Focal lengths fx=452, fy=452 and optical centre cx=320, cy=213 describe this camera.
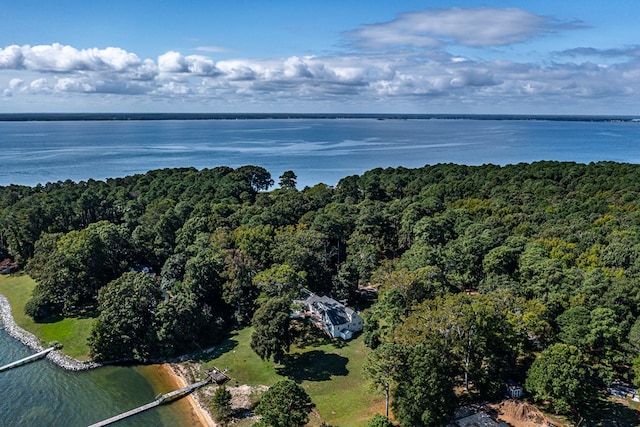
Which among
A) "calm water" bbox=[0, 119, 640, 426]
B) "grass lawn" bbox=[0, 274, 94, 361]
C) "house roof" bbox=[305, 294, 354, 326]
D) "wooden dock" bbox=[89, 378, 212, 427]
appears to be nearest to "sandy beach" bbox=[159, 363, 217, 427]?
"wooden dock" bbox=[89, 378, 212, 427]

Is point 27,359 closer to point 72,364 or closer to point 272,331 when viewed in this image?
point 72,364

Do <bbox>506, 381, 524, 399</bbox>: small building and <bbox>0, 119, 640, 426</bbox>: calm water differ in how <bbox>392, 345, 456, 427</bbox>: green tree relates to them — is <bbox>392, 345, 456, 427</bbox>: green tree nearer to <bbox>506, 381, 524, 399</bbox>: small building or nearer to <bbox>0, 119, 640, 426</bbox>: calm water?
<bbox>506, 381, 524, 399</bbox>: small building

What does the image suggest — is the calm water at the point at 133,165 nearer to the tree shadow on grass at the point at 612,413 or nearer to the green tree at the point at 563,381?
the green tree at the point at 563,381

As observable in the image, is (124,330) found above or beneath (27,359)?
above

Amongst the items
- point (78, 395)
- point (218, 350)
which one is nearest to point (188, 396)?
point (218, 350)

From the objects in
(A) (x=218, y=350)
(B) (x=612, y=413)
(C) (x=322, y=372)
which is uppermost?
(B) (x=612, y=413)

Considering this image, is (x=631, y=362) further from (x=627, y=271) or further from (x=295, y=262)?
(x=295, y=262)
